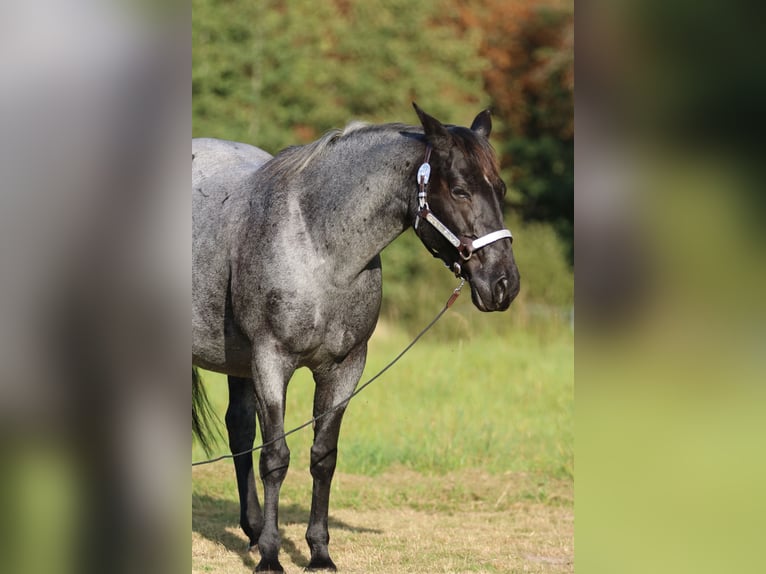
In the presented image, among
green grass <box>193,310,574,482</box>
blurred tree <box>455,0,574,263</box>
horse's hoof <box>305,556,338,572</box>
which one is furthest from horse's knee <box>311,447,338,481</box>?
blurred tree <box>455,0,574,263</box>

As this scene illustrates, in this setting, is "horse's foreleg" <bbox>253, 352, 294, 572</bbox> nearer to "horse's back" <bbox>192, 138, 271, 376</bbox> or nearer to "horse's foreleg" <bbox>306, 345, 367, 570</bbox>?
"horse's foreleg" <bbox>306, 345, 367, 570</bbox>

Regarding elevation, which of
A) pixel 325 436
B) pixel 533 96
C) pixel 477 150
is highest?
pixel 533 96

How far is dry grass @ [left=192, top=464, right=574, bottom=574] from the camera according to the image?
18.3 feet

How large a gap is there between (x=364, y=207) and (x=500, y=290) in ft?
2.59

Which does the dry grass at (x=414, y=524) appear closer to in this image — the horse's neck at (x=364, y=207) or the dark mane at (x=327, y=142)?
the horse's neck at (x=364, y=207)

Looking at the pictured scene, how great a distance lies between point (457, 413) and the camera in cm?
886

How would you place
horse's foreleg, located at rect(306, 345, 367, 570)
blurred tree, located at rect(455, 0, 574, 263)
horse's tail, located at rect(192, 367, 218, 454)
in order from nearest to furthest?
horse's foreleg, located at rect(306, 345, 367, 570) < horse's tail, located at rect(192, 367, 218, 454) < blurred tree, located at rect(455, 0, 574, 263)

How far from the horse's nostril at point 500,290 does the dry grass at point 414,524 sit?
5.18ft

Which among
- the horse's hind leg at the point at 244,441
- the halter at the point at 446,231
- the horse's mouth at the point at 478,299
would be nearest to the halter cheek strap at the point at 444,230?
the halter at the point at 446,231

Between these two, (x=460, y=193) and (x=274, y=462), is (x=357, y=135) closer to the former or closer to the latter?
→ (x=460, y=193)

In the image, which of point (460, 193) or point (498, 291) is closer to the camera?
point (498, 291)

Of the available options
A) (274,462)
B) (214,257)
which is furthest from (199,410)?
(274,462)
